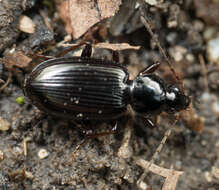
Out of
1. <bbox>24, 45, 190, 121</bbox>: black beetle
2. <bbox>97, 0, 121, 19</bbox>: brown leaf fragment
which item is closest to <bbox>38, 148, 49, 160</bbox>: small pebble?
<bbox>24, 45, 190, 121</bbox>: black beetle

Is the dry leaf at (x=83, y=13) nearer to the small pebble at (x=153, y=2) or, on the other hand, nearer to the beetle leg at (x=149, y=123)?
the small pebble at (x=153, y=2)

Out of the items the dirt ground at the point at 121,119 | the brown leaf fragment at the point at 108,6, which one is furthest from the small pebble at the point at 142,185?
the brown leaf fragment at the point at 108,6

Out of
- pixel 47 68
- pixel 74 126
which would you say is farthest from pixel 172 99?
pixel 47 68

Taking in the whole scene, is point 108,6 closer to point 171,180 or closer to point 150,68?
point 150,68

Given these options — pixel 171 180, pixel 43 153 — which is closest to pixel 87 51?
pixel 43 153

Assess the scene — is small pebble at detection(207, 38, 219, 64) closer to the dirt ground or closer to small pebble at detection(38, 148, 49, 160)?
the dirt ground

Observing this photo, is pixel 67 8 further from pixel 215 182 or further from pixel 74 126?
pixel 215 182

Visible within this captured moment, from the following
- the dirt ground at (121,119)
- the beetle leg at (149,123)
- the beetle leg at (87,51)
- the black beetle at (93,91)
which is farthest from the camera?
the beetle leg at (149,123)
